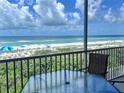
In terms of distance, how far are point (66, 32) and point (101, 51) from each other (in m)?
17.7

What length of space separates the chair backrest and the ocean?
52.4 feet

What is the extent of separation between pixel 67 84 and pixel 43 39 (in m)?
20.7

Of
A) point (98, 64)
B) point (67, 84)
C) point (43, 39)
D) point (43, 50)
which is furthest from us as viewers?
point (43, 39)

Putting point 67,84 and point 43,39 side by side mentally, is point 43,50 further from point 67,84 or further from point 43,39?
point 67,84

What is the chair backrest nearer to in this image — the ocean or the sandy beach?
the sandy beach

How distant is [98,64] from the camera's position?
12.6ft

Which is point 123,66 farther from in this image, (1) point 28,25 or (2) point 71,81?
(1) point 28,25

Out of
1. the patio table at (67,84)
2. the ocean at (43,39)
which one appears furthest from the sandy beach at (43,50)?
the patio table at (67,84)

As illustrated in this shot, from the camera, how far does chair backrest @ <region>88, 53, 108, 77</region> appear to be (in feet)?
12.2

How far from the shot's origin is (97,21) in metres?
20.9

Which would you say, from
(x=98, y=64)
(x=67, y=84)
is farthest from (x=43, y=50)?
(x=67, y=84)

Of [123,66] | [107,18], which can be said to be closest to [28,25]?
[107,18]

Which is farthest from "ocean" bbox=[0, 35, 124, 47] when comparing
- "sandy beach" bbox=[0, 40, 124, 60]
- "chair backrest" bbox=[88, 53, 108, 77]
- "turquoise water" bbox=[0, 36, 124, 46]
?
"chair backrest" bbox=[88, 53, 108, 77]

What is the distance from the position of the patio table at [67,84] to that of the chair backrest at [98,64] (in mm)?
639
